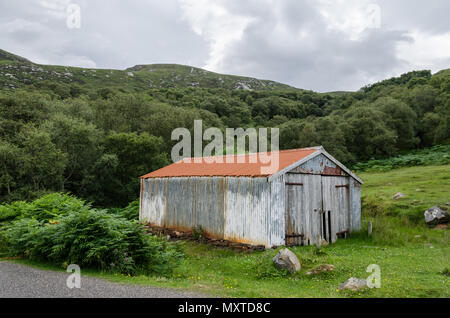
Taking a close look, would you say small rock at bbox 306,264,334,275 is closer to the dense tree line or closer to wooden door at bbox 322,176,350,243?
wooden door at bbox 322,176,350,243

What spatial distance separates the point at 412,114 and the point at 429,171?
2695 cm

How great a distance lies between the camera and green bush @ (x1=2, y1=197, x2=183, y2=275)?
31.3 feet

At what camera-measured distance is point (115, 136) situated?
36.1 meters

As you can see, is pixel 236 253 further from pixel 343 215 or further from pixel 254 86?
pixel 254 86

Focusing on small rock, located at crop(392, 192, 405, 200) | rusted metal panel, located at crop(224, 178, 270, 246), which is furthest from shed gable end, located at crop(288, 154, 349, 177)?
small rock, located at crop(392, 192, 405, 200)

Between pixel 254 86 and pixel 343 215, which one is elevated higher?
pixel 254 86

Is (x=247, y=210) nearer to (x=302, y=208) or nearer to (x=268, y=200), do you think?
(x=268, y=200)

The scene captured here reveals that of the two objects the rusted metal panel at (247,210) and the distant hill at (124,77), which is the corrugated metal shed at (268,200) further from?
the distant hill at (124,77)

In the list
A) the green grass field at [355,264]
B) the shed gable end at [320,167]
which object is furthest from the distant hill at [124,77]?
the green grass field at [355,264]

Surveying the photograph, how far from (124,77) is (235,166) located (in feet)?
436

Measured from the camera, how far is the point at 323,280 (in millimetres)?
9508

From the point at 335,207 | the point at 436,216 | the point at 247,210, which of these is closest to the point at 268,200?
the point at 247,210

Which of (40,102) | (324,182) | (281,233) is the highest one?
(40,102)
